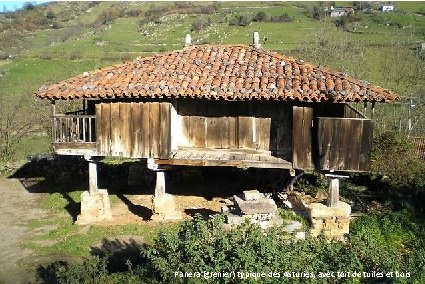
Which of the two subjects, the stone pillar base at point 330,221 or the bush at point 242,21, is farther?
the bush at point 242,21

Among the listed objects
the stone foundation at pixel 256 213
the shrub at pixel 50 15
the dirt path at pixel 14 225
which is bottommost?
the dirt path at pixel 14 225

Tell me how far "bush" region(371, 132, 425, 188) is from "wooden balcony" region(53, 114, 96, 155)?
811 cm

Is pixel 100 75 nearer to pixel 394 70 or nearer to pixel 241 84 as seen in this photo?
pixel 241 84

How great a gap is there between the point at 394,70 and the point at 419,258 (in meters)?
21.8

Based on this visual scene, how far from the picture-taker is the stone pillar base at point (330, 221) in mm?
11586

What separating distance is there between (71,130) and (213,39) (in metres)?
27.1

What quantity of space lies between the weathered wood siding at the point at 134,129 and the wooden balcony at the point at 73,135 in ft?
1.04

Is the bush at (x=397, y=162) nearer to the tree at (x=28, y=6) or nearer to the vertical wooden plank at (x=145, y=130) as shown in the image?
the vertical wooden plank at (x=145, y=130)

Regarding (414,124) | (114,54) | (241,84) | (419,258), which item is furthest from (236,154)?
(114,54)

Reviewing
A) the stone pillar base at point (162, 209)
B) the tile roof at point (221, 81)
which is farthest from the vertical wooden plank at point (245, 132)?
the stone pillar base at point (162, 209)

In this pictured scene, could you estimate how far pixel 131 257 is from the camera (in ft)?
36.5

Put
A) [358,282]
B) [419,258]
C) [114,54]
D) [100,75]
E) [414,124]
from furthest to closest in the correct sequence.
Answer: [114,54], [414,124], [100,75], [419,258], [358,282]

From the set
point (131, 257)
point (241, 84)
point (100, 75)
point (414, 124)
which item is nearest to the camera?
point (131, 257)

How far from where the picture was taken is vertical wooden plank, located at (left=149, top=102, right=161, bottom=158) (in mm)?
12390
